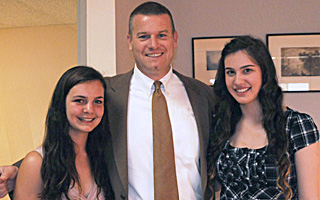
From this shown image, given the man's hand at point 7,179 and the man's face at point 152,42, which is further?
the man's face at point 152,42

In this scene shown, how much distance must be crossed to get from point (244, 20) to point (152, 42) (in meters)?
1.71

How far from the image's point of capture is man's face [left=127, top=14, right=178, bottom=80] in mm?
1969

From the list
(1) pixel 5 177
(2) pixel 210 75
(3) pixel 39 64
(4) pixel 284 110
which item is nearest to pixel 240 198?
(4) pixel 284 110

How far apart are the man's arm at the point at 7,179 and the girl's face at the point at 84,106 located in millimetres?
320

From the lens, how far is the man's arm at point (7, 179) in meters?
1.65

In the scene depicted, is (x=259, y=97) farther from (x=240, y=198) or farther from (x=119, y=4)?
(x=119, y=4)

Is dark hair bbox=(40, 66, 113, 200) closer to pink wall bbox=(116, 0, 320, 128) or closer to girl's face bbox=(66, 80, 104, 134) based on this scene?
girl's face bbox=(66, 80, 104, 134)

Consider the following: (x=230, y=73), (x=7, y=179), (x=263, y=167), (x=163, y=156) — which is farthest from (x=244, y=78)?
(x=7, y=179)

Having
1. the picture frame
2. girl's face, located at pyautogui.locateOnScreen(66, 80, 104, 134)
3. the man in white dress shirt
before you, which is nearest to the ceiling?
the man in white dress shirt

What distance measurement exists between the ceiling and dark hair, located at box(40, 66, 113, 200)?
2.60ft

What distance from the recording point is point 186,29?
11.3 feet

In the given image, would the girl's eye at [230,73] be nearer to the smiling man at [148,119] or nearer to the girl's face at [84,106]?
the smiling man at [148,119]

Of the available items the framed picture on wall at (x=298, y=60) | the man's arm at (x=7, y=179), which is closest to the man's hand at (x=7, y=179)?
the man's arm at (x=7, y=179)

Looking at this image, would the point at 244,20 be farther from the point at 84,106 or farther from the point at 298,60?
the point at 84,106
